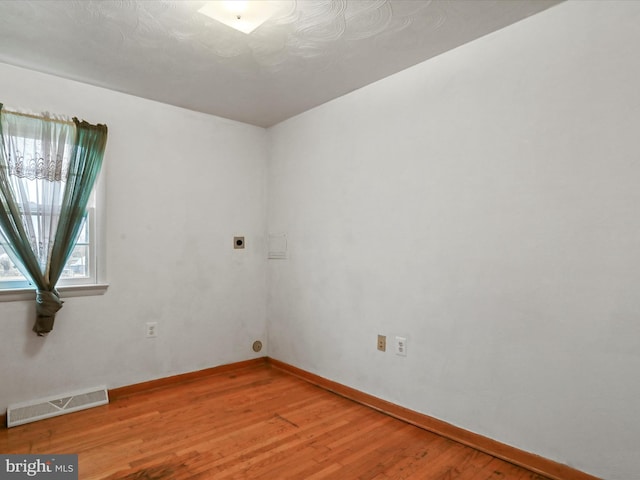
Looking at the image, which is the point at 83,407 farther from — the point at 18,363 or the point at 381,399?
the point at 381,399

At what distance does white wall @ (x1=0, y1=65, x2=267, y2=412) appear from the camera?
2683mm

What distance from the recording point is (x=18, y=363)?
2.59 meters

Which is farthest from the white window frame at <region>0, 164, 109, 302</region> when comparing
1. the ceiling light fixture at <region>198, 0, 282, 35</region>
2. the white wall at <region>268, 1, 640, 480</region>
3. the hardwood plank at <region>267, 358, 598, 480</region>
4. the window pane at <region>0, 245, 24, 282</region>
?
the hardwood plank at <region>267, 358, 598, 480</region>

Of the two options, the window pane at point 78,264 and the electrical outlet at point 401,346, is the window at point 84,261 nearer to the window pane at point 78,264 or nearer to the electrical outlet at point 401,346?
the window pane at point 78,264

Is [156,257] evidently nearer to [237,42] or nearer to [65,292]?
[65,292]

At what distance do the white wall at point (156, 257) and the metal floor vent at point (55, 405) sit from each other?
55 millimetres

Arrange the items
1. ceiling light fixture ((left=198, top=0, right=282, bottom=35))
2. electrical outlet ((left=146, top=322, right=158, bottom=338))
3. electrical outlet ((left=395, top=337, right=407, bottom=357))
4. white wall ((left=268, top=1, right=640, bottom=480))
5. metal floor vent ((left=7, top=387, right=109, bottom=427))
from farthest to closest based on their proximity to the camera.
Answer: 1. electrical outlet ((left=146, top=322, right=158, bottom=338))
2. electrical outlet ((left=395, top=337, right=407, bottom=357))
3. metal floor vent ((left=7, top=387, right=109, bottom=427))
4. ceiling light fixture ((left=198, top=0, right=282, bottom=35))
5. white wall ((left=268, top=1, right=640, bottom=480))

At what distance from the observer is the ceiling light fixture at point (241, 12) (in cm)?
191

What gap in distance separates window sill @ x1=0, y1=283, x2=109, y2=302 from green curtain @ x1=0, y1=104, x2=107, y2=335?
8 cm

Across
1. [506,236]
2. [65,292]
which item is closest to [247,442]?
[65,292]

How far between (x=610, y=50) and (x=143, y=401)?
141 inches

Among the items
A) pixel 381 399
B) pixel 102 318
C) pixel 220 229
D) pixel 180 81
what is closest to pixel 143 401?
pixel 102 318

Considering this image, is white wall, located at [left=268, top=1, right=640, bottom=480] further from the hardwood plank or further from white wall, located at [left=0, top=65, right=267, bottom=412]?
white wall, located at [left=0, top=65, right=267, bottom=412]

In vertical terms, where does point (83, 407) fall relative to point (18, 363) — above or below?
below
